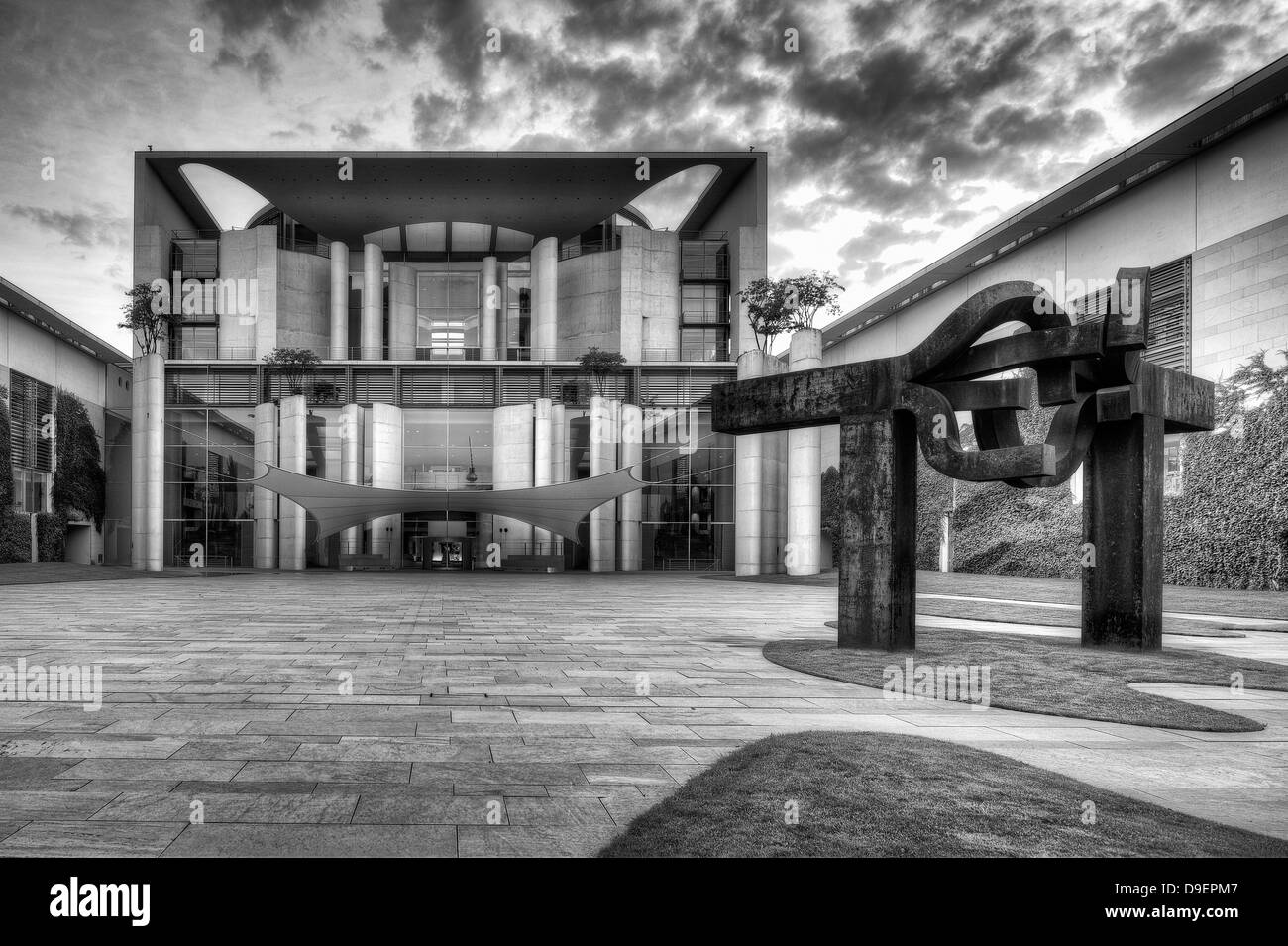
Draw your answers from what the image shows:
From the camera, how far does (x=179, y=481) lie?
31422mm

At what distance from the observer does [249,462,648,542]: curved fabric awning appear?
2419cm

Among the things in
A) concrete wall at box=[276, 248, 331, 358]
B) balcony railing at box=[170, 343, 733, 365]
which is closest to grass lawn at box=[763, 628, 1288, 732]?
balcony railing at box=[170, 343, 733, 365]

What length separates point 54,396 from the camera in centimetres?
3319

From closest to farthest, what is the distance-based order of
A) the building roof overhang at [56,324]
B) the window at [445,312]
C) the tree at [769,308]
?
the tree at [769,308]
the building roof overhang at [56,324]
the window at [445,312]

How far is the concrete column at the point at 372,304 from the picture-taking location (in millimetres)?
35156

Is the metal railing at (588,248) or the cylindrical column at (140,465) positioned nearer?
the cylindrical column at (140,465)

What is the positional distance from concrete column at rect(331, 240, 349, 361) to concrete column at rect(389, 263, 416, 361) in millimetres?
1906

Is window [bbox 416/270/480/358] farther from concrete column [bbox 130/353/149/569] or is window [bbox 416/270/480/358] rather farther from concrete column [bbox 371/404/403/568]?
concrete column [bbox 130/353/149/569]

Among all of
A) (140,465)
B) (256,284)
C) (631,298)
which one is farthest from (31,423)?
(631,298)

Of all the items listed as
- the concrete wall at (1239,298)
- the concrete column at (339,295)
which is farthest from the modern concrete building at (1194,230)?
the concrete column at (339,295)

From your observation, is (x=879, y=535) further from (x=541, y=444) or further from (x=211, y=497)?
(x=211, y=497)

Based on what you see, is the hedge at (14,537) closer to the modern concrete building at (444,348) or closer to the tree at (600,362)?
the modern concrete building at (444,348)

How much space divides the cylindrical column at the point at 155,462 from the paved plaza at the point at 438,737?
20.3 metres
